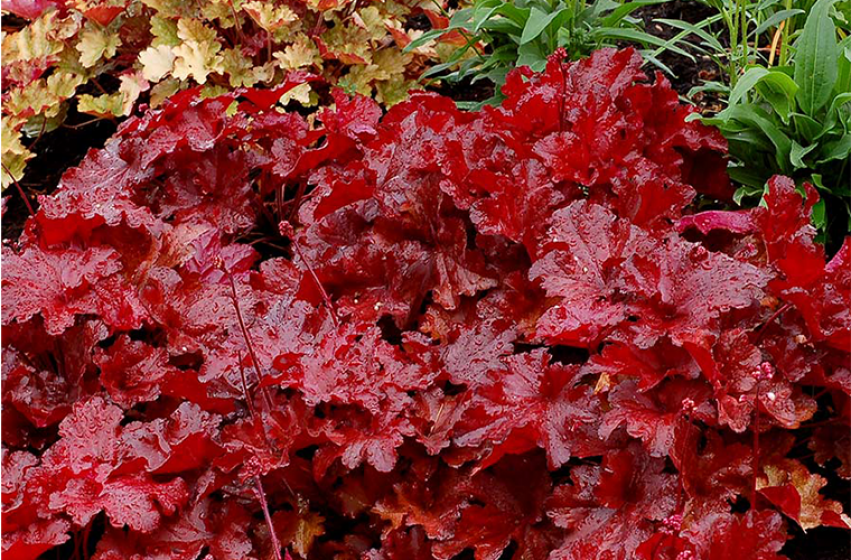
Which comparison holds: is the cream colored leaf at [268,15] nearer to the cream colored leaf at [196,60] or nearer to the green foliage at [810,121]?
the cream colored leaf at [196,60]

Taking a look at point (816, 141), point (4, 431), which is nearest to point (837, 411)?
point (816, 141)

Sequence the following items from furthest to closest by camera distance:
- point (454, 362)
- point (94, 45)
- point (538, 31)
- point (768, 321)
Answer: point (94, 45) < point (538, 31) < point (454, 362) < point (768, 321)

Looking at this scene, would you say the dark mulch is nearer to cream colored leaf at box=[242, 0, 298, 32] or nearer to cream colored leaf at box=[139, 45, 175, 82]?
cream colored leaf at box=[242, 0, 298, 32]

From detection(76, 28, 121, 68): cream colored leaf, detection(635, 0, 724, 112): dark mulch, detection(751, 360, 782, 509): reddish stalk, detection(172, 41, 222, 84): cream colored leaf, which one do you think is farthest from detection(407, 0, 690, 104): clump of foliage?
detection(751, 360, 782, 509): reddish stalk

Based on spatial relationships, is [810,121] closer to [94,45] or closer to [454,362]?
[454,362]

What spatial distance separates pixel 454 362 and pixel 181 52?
1.73 metres

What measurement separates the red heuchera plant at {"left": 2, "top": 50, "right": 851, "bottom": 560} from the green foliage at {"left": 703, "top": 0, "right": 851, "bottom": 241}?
129mm

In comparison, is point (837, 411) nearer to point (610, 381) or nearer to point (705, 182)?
point (610, 381)

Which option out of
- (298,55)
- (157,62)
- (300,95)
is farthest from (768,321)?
(157,62)

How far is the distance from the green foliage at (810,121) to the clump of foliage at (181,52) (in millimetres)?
1301

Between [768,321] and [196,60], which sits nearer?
[768,321]

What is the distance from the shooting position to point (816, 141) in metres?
2.28

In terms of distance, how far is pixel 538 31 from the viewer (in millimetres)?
2562

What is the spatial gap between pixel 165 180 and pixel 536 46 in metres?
1.15
